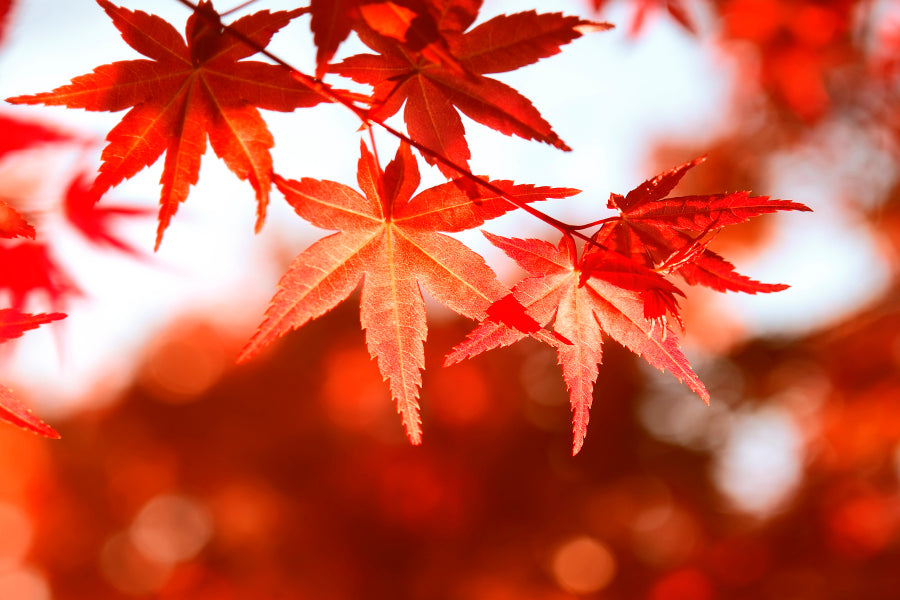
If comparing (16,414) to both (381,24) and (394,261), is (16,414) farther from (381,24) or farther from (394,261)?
(381,24)

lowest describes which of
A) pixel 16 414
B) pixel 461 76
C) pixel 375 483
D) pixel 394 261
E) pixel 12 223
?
pixel 16 414

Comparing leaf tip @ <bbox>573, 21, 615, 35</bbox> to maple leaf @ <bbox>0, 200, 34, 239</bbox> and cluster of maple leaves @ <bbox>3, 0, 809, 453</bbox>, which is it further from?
maple leaf @ <bbox>0, 200, 34, 239</bbox>

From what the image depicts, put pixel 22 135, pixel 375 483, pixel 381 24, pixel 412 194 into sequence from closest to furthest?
1. pixel 381 24
2. pixel 412 194
3. pixel 22 135
4. pixel 375 483

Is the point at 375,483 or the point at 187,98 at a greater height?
the point at 375,483

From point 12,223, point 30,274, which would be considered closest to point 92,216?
point 30,274

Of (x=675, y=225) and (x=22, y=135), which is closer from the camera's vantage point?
(x=675, y=225)

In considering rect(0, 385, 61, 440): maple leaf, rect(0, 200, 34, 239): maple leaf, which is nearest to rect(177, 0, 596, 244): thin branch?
rect(0, 200, 34, 239): maple leaf

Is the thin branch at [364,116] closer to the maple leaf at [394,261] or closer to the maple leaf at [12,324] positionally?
the maple leaf at [394,261]
